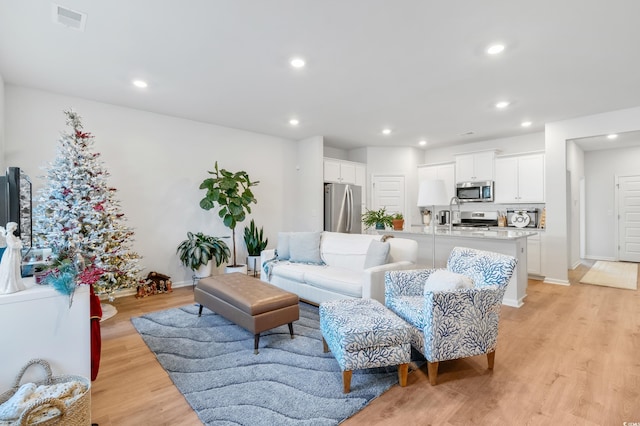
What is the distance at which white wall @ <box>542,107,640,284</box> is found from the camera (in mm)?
4638

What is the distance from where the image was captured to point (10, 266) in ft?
4.83

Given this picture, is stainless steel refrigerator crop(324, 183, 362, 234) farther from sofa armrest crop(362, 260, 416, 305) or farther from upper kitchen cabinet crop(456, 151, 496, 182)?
sofa armrest crop(362, 260, 416, 305)

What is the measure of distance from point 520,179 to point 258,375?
223 inches

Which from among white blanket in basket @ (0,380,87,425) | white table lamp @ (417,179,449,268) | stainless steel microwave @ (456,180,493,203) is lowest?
white blanket in basket @ (0,380,87,425)

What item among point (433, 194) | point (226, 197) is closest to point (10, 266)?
point (226, 197)

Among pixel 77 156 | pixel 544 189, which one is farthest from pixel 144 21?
pixel 544 189

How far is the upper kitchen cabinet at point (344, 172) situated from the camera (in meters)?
5.90

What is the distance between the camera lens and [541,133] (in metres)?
5.52

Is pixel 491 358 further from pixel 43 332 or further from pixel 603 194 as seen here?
pixel 603 194

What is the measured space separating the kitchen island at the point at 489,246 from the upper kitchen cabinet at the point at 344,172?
179cm

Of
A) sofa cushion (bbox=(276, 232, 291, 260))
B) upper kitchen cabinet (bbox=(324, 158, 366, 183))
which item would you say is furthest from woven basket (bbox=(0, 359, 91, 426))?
upper kitchen cabinet (bbox=(324, 158, 366, 183))

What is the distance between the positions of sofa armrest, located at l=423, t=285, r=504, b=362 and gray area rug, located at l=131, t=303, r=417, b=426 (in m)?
0.41

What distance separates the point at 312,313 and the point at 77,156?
3027 mm

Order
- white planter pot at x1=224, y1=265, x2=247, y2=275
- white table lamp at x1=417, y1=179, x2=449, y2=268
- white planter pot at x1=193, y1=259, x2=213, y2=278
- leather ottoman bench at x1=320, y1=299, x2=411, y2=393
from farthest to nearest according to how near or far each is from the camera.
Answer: white planter pot at x1=224, y1=265, x2=247, y2=275
white planter pot at x1=193, y1=259, x2=213, y2=278
white table lamp at x1=417, y1=179, x2=449, y2=268
leather ottoman bench at x1=320, y1=299, x2=411, y2=393
